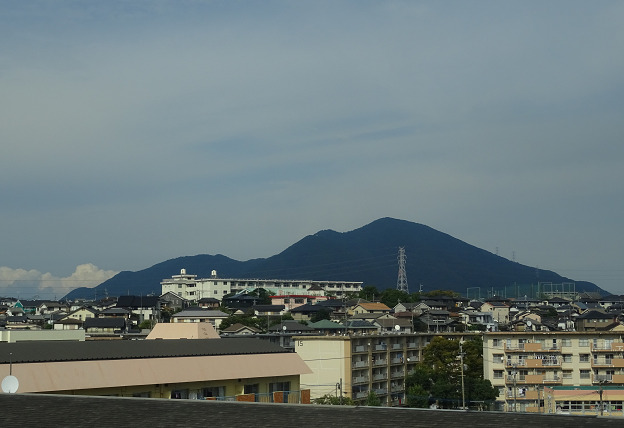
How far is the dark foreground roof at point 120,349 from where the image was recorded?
3256 centimetres

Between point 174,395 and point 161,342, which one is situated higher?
point 161,342

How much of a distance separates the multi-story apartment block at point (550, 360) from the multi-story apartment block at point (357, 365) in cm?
892

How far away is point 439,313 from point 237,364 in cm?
7880

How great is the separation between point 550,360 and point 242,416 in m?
49.4

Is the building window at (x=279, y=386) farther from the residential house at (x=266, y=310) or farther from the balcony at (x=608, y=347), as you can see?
the residential house at (x=266, y=310)

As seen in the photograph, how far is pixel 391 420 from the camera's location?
46.0 ft

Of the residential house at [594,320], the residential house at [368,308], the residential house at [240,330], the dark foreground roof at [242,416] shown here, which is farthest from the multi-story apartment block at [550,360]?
the residential house at [368,308]

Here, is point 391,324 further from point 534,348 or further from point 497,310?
point 497,310

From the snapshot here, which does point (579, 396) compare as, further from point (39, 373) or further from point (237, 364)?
point (39, 373)

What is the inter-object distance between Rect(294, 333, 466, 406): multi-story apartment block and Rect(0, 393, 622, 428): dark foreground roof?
135 ft

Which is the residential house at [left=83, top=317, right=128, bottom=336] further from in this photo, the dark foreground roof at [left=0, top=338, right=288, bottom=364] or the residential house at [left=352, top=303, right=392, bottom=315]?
the dark foreground roof at [left=0, top=338, right=288, bottom=364]

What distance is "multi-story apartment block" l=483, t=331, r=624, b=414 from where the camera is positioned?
191 feet

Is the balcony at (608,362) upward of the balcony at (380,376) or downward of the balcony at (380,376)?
upward

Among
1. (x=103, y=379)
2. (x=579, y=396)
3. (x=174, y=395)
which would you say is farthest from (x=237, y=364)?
(x=579, y=396)
